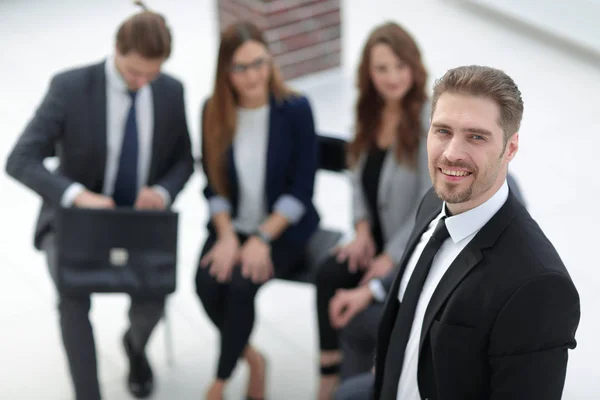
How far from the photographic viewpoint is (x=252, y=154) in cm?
335

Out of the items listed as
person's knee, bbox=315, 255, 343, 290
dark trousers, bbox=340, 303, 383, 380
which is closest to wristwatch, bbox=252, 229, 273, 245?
person's knee, bbox=315, 255, 343, 290

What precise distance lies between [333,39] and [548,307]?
433 centimetres

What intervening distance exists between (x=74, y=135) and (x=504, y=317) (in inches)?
74.4

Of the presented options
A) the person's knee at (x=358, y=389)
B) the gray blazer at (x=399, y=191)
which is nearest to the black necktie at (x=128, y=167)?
the gray blazer at (x=399, y=191)

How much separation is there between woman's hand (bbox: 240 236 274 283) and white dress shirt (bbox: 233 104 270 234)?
0.42 ft

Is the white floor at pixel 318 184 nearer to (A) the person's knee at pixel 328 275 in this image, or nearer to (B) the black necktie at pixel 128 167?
(A) the person's knee at pixel 328 275

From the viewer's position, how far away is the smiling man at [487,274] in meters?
1.81

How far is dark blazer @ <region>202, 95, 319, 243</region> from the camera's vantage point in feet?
10.9

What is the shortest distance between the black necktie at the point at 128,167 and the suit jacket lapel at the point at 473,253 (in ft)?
5.35

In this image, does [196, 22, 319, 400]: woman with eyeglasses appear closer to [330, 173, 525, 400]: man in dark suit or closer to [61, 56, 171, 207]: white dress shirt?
[61, 56, 171, 207]: white dress shirt

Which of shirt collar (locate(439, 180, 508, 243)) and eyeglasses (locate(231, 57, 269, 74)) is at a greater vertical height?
eyeglasses (locate(231, 57, 269, 74))

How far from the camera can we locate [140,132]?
330 cm

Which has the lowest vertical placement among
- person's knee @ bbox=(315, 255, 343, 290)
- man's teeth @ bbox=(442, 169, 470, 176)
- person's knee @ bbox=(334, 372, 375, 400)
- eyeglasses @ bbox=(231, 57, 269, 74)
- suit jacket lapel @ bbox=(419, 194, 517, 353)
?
person's knee @ bbox=(334, 372, 375, 400)

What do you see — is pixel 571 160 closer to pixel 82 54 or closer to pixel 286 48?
pixel 286 48
